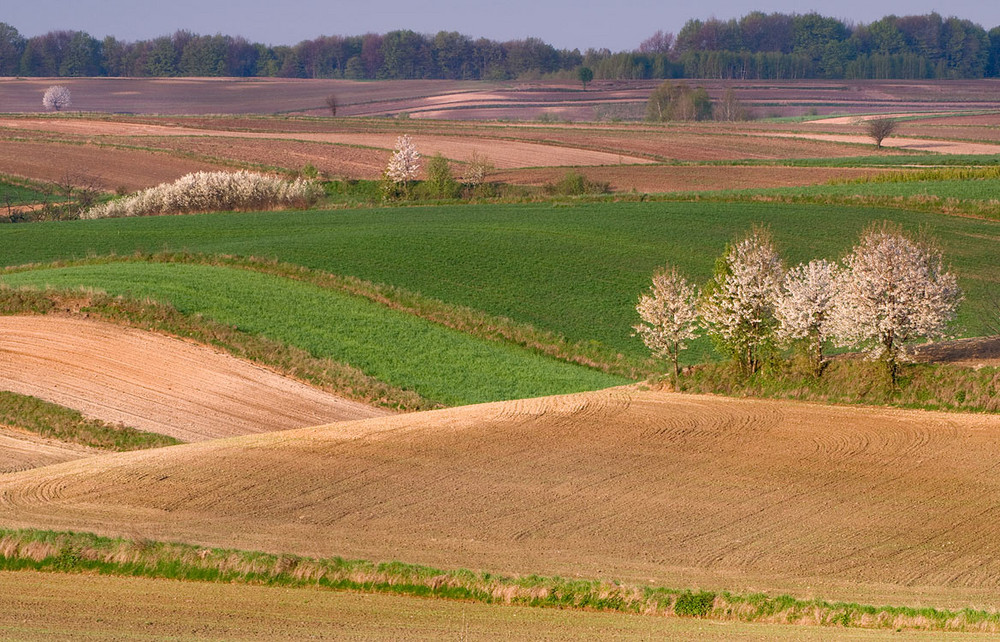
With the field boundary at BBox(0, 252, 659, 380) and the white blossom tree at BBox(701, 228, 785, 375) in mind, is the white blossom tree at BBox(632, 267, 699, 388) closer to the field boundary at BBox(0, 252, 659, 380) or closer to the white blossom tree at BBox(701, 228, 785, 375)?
the white blossom tree at BBox(701, 228, 785, 375)

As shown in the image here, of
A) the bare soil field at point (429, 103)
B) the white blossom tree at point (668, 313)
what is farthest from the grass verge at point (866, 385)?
the bare soil field at point (429, 103)

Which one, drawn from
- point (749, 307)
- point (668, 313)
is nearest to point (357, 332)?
point (668, 313)

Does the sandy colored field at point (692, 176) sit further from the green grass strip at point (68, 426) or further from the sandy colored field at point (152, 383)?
the green grass strip at point (68, 426)

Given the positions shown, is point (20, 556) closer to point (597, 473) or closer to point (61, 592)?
point (61, 592)

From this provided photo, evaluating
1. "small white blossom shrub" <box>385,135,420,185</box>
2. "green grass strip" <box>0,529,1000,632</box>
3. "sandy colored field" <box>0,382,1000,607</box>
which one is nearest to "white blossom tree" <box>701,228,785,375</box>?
"sandy colored field" <box>0,382,1000,607</box>

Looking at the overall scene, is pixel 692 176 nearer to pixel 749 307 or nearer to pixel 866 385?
pixel 749 307

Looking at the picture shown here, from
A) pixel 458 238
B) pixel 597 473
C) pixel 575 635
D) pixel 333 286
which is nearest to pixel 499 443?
pixel 597 473

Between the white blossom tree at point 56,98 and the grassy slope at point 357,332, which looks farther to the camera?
the white blossom tree at point 56,98
